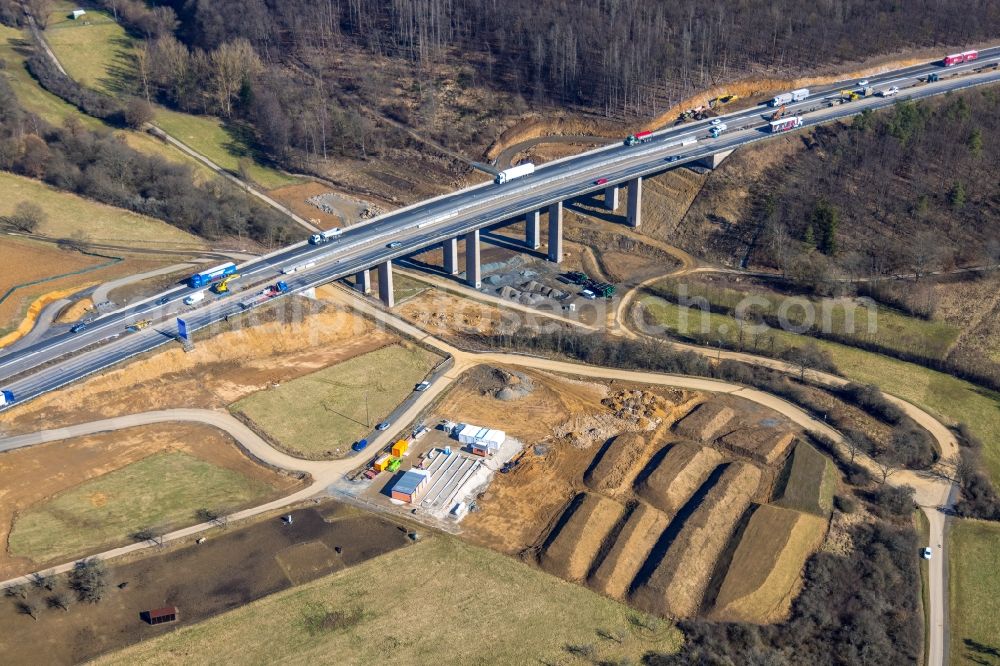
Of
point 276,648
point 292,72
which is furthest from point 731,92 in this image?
point 276,648

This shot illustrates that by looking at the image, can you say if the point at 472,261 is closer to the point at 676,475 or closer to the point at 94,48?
the point at 676,475

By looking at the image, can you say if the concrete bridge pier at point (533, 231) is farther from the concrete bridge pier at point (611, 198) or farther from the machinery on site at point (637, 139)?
the machinery on site at point (637, 139)

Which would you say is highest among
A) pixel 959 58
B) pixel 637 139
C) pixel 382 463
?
pixel 959 58

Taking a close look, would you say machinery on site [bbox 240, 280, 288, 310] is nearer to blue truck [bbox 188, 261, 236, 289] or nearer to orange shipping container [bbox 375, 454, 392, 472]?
blue truck [bbox 188, 261, 236, 289]

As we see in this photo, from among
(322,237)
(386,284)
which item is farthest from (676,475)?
(322,237)

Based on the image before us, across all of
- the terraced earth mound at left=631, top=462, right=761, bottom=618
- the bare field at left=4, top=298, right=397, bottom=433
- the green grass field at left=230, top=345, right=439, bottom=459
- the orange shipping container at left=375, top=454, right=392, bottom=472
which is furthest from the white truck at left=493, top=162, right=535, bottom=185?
the terraced earth mound at left=631, top=462, right=761, bottom=618

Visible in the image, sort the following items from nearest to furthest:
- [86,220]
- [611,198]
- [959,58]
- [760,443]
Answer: [760,443]
[86,220]
[611,198]
[959,58]

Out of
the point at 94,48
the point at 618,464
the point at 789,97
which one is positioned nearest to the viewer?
the point at 618,464

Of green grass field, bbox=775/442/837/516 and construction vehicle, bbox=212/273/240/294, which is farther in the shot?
construction vehicle, bbox=212/273/240/294
